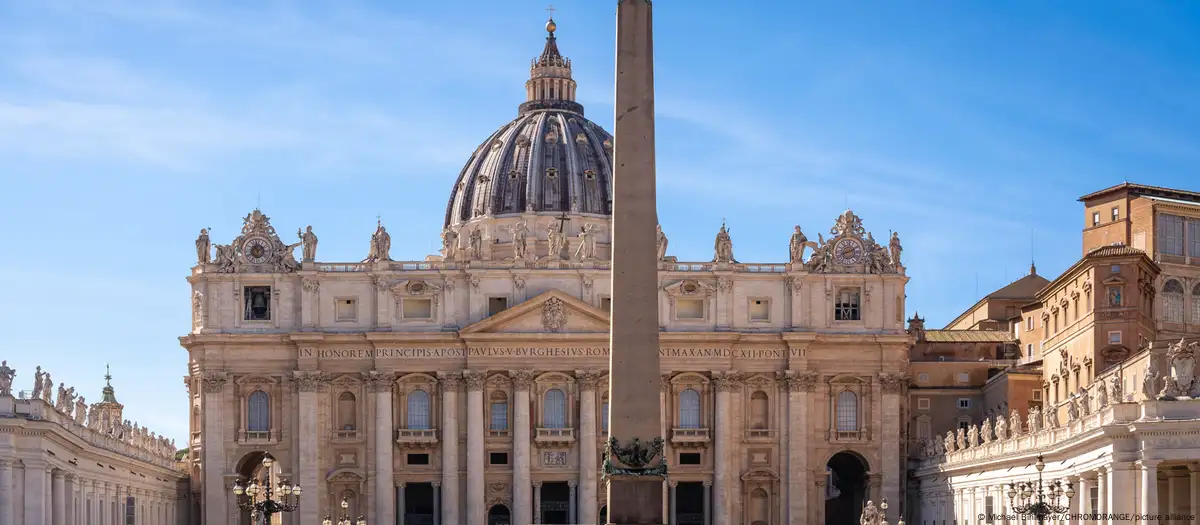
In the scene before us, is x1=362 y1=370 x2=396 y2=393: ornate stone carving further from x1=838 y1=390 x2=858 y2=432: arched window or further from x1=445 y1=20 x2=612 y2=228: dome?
x1=445 y1=20 x2=612 y2=228: dome

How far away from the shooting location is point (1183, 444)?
187 ft

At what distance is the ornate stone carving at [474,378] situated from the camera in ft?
322

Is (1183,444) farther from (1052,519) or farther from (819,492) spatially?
(819,492)

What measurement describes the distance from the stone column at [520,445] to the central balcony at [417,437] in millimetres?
3546

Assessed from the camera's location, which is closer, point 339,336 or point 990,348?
point 339,336

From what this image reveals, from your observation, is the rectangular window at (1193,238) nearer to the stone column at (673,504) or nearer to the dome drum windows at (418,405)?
the stone column at (673,504)

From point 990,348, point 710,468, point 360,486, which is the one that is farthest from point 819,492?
point 360,486

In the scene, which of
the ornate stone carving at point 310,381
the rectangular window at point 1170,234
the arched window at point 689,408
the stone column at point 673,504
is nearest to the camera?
the rectangular window at point 1170,234

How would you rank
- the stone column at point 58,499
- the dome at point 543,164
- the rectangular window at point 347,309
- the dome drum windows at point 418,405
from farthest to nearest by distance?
the dome at point 543,164 < the rectangular window at point 347,309 < the dome drum windows at point 418,405 < the stone column at point 58,499

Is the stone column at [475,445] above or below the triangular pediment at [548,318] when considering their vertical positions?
below

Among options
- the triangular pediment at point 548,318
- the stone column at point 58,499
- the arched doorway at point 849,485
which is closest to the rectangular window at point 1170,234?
the arched doorway at point 849,485

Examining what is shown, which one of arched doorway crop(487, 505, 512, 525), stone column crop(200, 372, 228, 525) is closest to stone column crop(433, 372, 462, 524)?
arched doorway crop(487, 505, 512, 525)

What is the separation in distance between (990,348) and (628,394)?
67602 millimetres

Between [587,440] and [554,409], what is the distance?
2187mm
